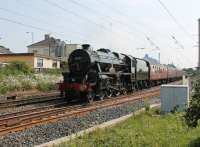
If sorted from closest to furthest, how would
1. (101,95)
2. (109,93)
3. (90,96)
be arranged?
1. (90,96)
2. (101,95)
3. (109,93)

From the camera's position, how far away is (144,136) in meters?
11.0

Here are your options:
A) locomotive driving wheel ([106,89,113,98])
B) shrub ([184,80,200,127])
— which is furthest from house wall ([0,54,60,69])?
shrub ([184,80,200,127])

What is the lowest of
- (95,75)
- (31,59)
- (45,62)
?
(95,75)

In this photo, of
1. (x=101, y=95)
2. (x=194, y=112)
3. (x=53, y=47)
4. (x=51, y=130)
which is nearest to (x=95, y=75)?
(x=101, y=95)

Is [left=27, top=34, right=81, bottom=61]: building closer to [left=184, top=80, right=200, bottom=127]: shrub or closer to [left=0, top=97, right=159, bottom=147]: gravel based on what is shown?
[left=0, top=97, right=159, bottom=147]: gravel

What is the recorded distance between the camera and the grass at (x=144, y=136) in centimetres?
998

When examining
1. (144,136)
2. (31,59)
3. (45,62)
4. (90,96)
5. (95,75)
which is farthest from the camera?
(45,62)

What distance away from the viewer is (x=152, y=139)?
10484 millimetres

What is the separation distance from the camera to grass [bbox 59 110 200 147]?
393 inches

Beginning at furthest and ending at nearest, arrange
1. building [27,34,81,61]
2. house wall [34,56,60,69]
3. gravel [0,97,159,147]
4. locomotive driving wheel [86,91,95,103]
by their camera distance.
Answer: building [27,34,81,61] < house wall [34,56,60,69] < locomotive driving wheel [86,91,95,103] < gravel [0,97,159,147]

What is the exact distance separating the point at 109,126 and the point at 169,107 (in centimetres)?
470

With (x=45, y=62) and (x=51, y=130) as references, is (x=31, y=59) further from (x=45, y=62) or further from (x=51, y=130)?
(x=51, y=130)

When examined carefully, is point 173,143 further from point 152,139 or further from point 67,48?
point 67,48

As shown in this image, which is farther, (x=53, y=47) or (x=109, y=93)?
(x=53, y=47)
